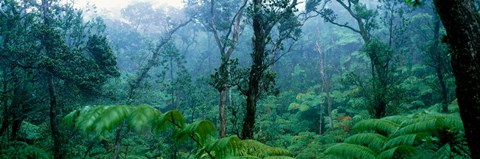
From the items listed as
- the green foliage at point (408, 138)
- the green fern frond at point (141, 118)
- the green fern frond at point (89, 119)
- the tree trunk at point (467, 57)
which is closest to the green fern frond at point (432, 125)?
the green foliage at point (408, 138)

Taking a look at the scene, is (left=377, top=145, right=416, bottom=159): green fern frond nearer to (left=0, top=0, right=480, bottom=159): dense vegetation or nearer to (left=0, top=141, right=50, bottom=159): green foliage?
(left=0, top=0, right=480, bottom=159): dense vegetation

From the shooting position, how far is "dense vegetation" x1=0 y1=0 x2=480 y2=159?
6.86 feet

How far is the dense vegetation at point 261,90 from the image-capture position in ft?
6.86

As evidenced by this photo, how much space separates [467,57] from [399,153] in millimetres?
2341

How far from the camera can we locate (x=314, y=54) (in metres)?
29.4

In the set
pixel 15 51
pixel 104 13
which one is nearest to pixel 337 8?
pixel 104 13

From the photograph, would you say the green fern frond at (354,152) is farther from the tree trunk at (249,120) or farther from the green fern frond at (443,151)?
the tree trunk at (249,120)

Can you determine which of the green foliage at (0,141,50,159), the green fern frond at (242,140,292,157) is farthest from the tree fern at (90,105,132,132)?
the green foliage at (0,141,50,159)

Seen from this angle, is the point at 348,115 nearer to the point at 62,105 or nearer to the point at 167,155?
the point at 167,155

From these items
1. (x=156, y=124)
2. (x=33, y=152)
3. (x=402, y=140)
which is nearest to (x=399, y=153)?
(x=402, y=140)

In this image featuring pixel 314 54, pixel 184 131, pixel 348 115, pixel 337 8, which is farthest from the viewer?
pixel 337 8

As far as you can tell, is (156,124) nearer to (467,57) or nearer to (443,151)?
(467,57)

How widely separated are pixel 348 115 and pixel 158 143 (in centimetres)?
1034

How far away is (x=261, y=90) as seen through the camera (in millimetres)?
5625
